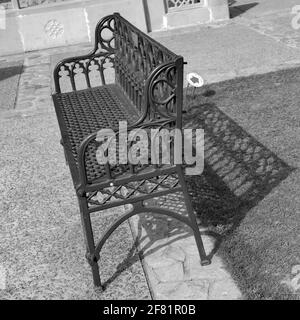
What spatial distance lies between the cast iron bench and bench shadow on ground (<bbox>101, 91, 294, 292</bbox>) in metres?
0.28

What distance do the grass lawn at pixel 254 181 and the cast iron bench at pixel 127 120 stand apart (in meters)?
0.32

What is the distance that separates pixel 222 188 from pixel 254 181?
253 millimetres

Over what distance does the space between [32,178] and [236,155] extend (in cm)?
169

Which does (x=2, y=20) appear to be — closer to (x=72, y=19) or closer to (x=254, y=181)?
(x=72, y=19)

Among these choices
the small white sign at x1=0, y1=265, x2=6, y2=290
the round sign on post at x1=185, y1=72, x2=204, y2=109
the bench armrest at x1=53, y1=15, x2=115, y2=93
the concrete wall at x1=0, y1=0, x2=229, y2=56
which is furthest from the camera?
the concrete wall at x1=0, y1=0, x2=229, y2=56

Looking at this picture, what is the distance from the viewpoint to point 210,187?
156 inches

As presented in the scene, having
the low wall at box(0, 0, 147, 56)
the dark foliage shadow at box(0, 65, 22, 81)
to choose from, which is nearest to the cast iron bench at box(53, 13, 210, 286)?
the dark foliage shadow at box(0, 65, 22, 81)

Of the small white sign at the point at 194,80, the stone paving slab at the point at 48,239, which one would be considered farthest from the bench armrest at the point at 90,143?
the small white sign at the point at 194,80

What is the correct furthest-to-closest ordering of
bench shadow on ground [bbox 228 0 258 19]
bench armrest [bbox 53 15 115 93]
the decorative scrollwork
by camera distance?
bench shadow on ground [bbox 228 0 258 19], bench armrest [bbox 53 15 115 93], the decorative scrollwork

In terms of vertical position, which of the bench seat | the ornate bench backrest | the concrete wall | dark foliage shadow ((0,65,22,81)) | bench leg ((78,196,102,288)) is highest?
the ornate bench backrest

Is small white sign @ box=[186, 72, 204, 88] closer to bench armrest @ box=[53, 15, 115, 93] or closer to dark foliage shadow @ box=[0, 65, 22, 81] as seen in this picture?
bench armrest @ box=[53, 15, 115, 93]

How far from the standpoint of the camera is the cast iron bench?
113 inches

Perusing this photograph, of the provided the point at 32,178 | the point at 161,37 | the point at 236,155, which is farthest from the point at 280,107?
the point at 161,37

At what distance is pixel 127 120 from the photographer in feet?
12.2
